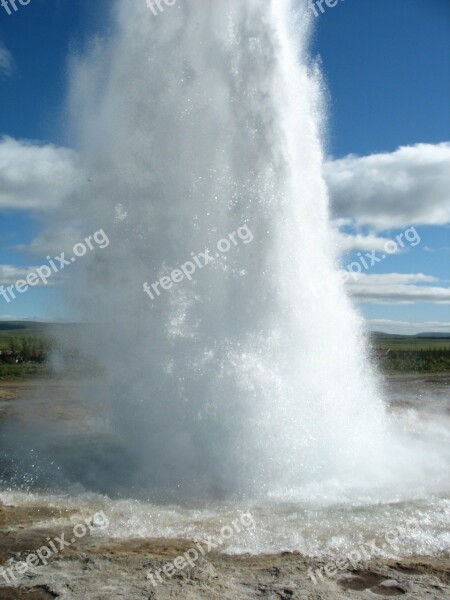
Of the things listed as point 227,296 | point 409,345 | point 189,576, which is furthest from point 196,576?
point 409,345

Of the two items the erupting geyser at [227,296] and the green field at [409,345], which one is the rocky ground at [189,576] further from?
the green field at [409,345]

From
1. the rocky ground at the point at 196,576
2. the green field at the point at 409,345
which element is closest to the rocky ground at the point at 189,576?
the rocky ground at the point at 196,576

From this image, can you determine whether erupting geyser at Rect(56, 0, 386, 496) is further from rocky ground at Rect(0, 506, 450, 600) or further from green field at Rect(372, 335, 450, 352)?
green field at Rect(372, 335, 450, 352)

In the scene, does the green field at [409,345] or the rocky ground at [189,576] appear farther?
the green field at [409,345]

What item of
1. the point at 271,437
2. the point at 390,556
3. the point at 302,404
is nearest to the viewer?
the point at 390,556

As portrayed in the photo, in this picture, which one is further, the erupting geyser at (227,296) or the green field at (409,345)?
the green field at (409,345)

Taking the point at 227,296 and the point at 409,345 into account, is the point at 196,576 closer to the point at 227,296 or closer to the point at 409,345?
the point at 227,296

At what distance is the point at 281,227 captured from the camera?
37.1 feet

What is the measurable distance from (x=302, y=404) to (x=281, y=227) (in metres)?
3.63

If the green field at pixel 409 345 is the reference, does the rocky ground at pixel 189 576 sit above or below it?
below

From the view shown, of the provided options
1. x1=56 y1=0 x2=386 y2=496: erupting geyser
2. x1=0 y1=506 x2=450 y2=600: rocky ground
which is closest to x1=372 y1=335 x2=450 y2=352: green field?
x1=56 y1=0 x2=386 y2=496: erupting geyser

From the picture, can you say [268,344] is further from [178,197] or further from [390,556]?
[390,556]

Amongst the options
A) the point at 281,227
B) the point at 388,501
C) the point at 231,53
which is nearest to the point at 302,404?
the point at 388,501

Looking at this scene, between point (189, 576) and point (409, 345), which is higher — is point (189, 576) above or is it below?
below
